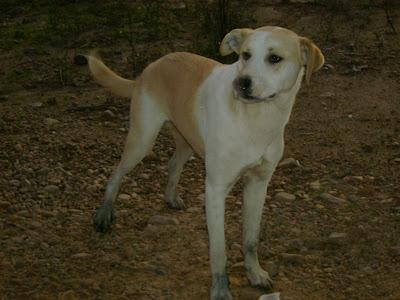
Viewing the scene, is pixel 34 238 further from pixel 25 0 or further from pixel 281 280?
pixel 25 0

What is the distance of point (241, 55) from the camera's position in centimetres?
372

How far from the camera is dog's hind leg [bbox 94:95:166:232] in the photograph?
4.55 metres

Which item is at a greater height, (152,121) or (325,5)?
(152,121)

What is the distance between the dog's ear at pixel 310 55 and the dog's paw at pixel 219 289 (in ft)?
4.00

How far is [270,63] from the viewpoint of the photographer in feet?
11.9

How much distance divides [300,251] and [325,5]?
5.67 metres

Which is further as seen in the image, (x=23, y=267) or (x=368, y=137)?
(x=368, y=137)

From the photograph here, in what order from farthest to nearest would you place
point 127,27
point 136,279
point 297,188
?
point 127,27 < point 297,188 < point 136,279

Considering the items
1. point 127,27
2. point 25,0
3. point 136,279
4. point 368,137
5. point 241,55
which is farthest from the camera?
point 25,0

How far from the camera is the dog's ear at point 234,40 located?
12.8 feet

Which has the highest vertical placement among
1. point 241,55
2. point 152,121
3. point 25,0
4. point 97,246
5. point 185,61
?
point 241,55

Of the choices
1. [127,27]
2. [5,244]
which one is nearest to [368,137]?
[5,244]

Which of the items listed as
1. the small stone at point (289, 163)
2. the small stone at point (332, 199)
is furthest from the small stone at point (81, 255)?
the small stone at point (289, 163)

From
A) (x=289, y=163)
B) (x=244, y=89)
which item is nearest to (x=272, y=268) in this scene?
(x=244, y=89)
